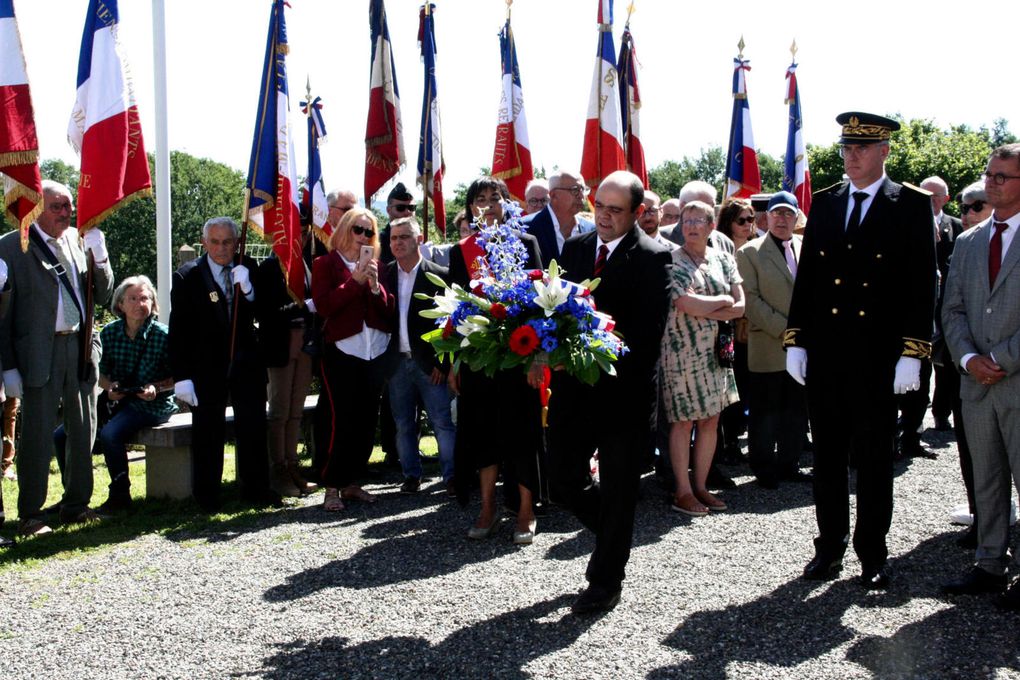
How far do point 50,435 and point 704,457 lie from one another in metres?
4.50

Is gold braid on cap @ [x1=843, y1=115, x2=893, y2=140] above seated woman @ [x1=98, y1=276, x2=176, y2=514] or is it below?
above

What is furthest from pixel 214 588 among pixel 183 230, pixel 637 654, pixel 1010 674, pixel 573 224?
pixel 183 230

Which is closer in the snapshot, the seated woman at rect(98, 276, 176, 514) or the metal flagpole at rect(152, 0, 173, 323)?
the seated woman at rect(98, 276, 176, 514)

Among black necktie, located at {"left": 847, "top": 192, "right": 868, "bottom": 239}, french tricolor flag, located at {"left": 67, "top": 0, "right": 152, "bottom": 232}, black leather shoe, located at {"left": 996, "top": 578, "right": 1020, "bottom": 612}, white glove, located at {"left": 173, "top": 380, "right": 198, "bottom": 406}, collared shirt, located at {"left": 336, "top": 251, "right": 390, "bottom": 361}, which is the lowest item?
black leather shoe, located at {"left": 996, "top": 578, "right": 1020, "bottom": 612}

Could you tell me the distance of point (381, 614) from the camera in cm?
491

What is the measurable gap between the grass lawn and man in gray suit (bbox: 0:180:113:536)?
8.7 inches

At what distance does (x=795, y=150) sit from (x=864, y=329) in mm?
8819

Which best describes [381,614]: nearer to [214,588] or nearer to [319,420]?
[214,588]

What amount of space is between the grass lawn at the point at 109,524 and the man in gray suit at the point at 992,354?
4.58m

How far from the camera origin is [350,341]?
740 cm

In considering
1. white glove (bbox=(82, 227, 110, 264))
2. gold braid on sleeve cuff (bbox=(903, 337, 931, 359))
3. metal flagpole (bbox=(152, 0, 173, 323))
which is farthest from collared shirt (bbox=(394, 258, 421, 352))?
metal flagpole (bbox=(152, 0, 173, 323))

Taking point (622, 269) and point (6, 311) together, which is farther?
point (6, 311)

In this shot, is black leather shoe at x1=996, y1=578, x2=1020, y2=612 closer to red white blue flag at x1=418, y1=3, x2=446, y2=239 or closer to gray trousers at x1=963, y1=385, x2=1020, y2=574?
gray trousers at x1=963, y1=385, x2=1020, y2=574

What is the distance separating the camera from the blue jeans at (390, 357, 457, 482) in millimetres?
7816
